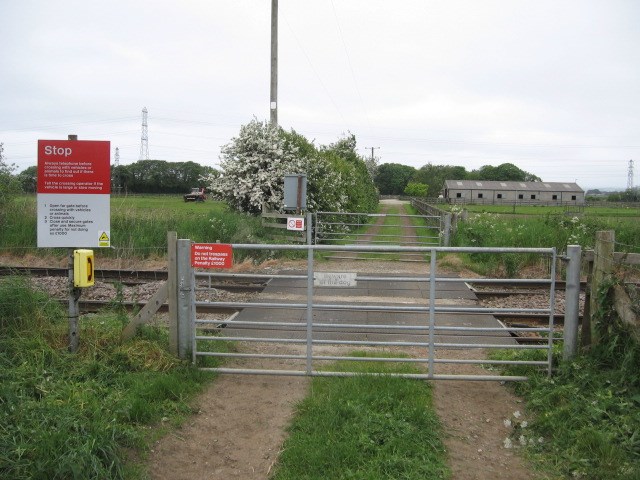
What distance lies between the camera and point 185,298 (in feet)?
22.5

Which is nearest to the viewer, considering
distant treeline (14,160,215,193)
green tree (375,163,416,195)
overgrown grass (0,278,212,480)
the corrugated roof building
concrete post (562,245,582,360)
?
overgrown grass (0,278,212,480)

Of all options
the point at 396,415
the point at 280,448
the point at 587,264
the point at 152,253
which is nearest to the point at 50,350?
the point at 280,448

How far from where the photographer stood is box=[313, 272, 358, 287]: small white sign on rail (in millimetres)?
6598

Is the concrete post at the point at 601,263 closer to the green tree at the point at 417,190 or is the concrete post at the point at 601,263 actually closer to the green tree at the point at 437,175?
the green tree at the point at 417,190

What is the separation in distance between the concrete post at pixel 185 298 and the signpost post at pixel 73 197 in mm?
949

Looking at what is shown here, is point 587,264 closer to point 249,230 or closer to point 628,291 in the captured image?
point 628,291

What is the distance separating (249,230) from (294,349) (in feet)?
33.3

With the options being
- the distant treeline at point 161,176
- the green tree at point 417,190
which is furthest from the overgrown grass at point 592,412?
the green tree at point 417,190

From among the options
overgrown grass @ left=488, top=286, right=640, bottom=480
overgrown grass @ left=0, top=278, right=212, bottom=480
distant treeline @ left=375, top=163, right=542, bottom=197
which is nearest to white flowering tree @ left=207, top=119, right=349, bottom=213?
overgrown grass @ left=0, top=278, right=212, bottom=480

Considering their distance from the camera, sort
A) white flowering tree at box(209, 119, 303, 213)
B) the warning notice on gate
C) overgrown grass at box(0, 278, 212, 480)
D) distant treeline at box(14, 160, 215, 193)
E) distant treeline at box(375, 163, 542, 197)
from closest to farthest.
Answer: overgrown grass at box(0, 278, 212, 480) → the warning notice on gate → white flowering tree at box(209, 119, 303, 213) → distant treeline at box(14, 160, 215, 193) → distant treeline at box(375, 163, 542, 197)

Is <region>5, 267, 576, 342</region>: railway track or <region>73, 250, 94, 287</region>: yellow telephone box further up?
<region>73, 250, 94, 287</region>: yellow telephone box

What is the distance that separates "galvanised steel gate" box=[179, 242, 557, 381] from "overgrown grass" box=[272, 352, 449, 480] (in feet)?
1.80

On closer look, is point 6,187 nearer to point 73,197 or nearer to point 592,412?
point 73,197

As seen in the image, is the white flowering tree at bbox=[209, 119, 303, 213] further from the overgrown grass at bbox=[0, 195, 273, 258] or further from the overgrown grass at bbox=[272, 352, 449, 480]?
the overgrown grass at bbox=[272, 352, 449, 480]
